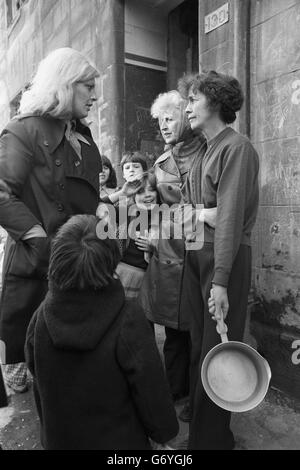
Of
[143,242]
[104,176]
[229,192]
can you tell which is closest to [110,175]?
[104,176]

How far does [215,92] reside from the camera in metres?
2.10

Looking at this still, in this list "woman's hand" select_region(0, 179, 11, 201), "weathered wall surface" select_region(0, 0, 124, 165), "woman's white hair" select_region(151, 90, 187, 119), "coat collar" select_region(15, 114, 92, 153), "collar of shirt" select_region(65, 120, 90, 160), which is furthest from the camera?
"weathered wall surface" select_region(0, 0, 124, 165)

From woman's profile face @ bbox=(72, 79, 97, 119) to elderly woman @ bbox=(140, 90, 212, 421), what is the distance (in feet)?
1.83

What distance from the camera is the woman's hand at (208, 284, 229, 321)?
1.93 meters

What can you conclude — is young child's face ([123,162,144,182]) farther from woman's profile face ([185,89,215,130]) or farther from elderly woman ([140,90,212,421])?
woman's profile face ([185,89,215,130])

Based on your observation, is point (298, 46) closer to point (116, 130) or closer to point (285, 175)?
point (285, 175)

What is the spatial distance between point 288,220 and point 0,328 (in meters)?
1.86

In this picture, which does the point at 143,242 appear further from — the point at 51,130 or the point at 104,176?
the point at 104,176

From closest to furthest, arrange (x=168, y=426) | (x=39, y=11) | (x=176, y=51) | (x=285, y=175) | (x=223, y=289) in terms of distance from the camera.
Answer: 1. (x=168, y=426)
2. (x=223, y=289)
3. (x=285, y=175)
4. (x=176, y=51)
5. (x=39, y=11)

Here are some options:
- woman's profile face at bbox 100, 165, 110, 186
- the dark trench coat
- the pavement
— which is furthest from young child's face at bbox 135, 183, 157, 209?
the pavement

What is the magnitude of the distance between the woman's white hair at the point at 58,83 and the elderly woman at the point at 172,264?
2.04 ft

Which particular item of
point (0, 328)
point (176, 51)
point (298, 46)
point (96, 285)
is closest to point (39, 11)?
point (176, 51)

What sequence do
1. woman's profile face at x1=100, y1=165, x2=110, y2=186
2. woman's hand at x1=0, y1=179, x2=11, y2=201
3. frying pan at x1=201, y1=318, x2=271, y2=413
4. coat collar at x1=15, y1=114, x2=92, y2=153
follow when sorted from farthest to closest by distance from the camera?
woman's profile face at x1=100, y1=165, x2=110, y2=186, coat collar at x1=15, y1=114, x2=92, y2=153, woman's hand at x1=0, y1=179, x2=11, y2=201, frying pan at x1=201, y1=318, x2=271, y2=413

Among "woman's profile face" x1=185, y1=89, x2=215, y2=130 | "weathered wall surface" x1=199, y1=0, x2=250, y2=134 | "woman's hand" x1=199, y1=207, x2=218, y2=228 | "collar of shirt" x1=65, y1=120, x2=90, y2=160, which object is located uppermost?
"weathered wall surface" x1=199, y1=0, x2=250, y2=134
